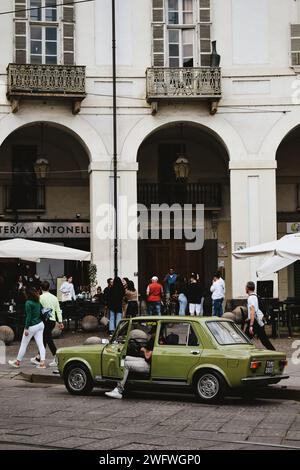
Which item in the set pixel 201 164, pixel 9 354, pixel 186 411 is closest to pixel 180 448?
pixel 186 411

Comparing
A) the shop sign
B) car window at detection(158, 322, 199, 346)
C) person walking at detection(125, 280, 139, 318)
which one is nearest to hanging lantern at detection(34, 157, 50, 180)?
the shop sign

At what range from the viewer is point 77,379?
14992 mm

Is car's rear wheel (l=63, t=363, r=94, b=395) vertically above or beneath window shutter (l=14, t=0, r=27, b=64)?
beneath

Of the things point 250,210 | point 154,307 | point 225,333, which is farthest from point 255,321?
point 250,210

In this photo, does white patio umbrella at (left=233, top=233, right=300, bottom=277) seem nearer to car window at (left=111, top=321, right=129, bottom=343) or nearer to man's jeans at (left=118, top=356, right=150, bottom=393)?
car window at (left=111, top=321, right=129, bottom=343)

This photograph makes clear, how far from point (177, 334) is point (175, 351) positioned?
378 millimetres

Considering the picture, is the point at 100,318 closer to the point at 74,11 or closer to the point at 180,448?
the point at 74,11

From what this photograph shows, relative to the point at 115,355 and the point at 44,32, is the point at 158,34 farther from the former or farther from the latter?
the point at 115,355

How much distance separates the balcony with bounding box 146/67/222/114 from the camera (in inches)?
1167

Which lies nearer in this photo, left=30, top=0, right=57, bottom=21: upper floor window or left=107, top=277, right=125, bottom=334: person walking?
left=107, top=277, right=125, bottom=334: person walking

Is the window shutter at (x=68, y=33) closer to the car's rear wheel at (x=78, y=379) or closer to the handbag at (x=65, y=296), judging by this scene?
the handbag at (x=65, y=296)

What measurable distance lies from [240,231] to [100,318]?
18.9ft

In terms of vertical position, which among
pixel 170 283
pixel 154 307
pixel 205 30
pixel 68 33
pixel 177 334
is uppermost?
pixel 205 30

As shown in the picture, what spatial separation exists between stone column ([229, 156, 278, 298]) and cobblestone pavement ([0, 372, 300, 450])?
15026 mm
